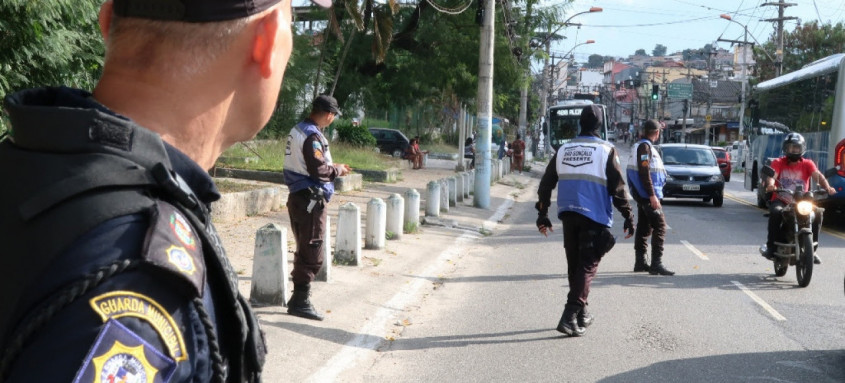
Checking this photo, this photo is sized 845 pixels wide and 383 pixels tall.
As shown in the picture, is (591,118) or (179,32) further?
(591,118)

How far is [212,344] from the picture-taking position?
1251 millimetres

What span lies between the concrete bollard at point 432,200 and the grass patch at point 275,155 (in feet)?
9.15

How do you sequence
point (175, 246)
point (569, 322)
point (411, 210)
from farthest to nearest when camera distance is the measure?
1. point (411, 210)
2. point (569, 322)
3. point (175, 246)

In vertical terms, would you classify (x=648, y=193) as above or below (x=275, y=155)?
above

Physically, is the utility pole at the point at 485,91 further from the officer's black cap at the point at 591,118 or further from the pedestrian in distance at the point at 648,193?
the officer's black cap at the point at 591,118

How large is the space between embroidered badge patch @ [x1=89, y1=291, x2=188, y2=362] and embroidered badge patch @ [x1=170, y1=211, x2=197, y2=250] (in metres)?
0.11

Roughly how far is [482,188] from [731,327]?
1214 cm

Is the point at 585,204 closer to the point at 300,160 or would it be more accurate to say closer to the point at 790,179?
the point at 300,160

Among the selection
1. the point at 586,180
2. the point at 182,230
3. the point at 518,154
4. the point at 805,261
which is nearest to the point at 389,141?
the point at 518,154

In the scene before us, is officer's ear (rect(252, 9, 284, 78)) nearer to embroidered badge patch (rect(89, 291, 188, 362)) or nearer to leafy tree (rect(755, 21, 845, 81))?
embroidered badge patch (rect(89, 291, 188, 362))

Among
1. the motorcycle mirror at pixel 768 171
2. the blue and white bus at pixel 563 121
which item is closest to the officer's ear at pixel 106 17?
the motorcycle mirror at pixel 768 171

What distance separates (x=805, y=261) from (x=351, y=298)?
516cm

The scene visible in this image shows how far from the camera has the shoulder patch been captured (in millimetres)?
1153

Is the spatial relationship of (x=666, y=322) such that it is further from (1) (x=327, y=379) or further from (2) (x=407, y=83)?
(2) (x=407, y=83)
